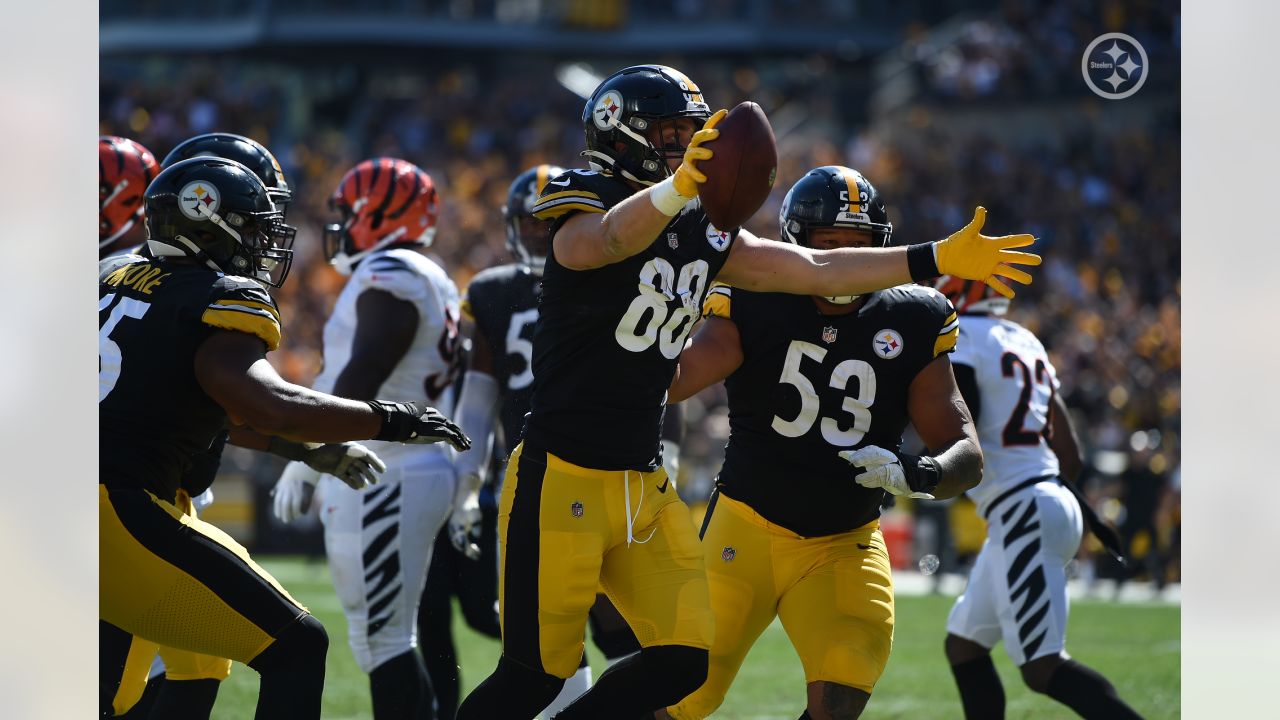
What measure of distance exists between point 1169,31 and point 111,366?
11.8 meters

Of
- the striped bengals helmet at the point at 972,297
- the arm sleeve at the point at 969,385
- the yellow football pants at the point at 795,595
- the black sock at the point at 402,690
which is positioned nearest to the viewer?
the yellow football pants at the point at 795,595

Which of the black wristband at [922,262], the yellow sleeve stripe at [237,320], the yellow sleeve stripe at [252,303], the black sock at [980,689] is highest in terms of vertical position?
the black wristband at [922,262]

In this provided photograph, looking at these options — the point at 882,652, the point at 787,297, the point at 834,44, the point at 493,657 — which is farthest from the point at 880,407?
the point at 834,44

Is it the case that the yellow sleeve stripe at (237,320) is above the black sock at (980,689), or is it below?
above

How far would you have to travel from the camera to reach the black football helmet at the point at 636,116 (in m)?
3.78

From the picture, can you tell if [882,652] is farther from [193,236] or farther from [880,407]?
[193,236]

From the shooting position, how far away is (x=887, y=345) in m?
4.14

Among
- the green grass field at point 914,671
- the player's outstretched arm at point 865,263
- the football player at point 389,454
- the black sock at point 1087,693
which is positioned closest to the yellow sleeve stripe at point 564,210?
the player's outstretched arm at point 865,263

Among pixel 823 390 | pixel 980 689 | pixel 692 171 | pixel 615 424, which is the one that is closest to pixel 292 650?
pixel 615 424

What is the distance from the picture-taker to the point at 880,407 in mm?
4145

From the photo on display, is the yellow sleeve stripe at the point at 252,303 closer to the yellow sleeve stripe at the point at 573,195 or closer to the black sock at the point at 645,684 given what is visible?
the yellow sleeve stripe at the point at 573,195

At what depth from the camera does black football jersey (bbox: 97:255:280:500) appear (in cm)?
351

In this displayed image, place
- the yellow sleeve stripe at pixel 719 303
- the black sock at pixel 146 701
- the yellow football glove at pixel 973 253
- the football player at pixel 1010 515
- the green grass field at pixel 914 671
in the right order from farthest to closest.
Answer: the green grass field at pixel 914 671, the football player at pixel 1010 515, the black sock at pixel 146 701, the yellow sleeve stripe at pixel 719 303, the yellow football glove at pixel 973 253

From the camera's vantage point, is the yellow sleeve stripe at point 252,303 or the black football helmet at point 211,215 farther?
the black football helmet at point 211,215
